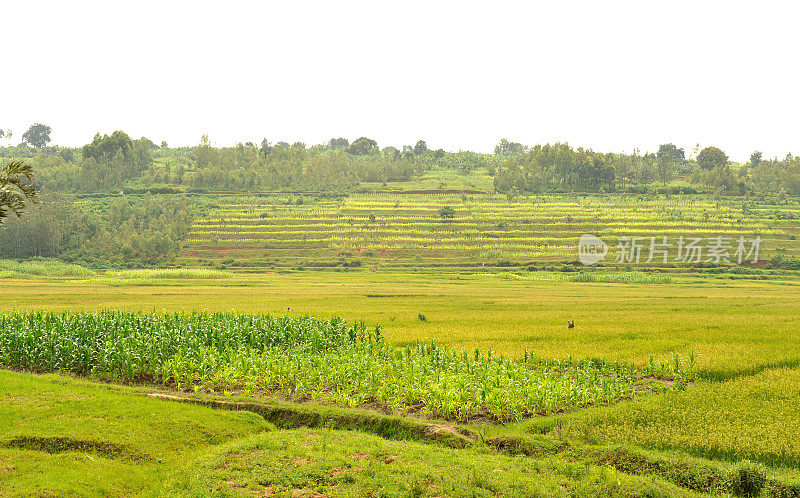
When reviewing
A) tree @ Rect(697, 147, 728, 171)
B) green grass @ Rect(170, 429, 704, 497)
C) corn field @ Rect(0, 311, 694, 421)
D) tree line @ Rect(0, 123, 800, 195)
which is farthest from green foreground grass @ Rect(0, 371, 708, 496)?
tree @ Rect(697, 147, 728, 171)

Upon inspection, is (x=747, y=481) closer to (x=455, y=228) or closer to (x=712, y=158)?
(x=455, y=228)

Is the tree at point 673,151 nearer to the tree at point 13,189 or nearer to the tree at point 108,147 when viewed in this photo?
the tree at point 108,147

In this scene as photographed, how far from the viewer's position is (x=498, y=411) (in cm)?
1535

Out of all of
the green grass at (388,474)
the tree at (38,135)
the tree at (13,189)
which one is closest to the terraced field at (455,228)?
the tree at (13,189)

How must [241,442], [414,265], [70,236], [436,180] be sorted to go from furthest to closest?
[436,180] → [70,236] → [414,265] → [241,442]

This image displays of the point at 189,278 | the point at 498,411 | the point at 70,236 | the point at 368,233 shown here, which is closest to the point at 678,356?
the point at 498,411

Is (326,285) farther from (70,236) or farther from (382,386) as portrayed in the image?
(70,236)

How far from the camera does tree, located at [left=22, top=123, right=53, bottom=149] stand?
620 feet

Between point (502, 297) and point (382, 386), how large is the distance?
3108 cm

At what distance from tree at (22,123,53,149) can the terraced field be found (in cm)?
11483

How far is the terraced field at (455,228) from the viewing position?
82.8 meters

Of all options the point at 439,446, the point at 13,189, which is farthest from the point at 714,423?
the point at 13,189

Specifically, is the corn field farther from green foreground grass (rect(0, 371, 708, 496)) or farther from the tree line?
the tree line

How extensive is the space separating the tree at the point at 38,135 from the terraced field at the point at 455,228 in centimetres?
11483
